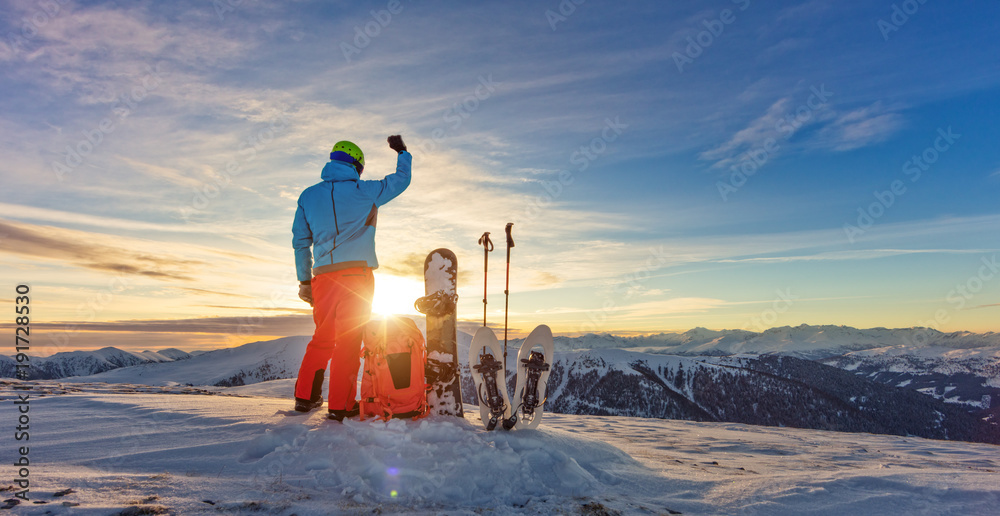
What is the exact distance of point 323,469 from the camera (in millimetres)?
4008

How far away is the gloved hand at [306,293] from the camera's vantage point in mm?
6047

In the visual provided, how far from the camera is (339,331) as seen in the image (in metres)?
5.61

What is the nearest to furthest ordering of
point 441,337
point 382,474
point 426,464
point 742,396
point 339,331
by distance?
point 382,474, point 426,464, point 339,331, point 441,337, point 742,396

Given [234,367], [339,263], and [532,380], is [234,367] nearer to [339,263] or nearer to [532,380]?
[339,263]

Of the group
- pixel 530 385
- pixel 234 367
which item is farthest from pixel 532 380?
pixel 234 367

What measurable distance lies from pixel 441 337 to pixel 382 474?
7.96 feet

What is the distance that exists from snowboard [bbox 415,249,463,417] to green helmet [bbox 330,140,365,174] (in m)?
1.78

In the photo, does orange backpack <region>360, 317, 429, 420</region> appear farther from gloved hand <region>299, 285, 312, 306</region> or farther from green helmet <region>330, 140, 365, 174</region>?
green helmet <region>330, 140, 365, 174</region>

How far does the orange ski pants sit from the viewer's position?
5551 mm

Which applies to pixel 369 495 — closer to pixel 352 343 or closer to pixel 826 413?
pixel 352 343

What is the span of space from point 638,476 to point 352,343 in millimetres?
3796

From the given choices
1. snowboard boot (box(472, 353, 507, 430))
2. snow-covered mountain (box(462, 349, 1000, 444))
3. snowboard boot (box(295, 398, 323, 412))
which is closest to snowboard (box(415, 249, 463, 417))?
snowboard boot (box(472, 353, 507, 430))

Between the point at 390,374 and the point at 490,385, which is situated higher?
the point at 390,374

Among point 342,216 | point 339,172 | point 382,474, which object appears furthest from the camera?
point 339,172
